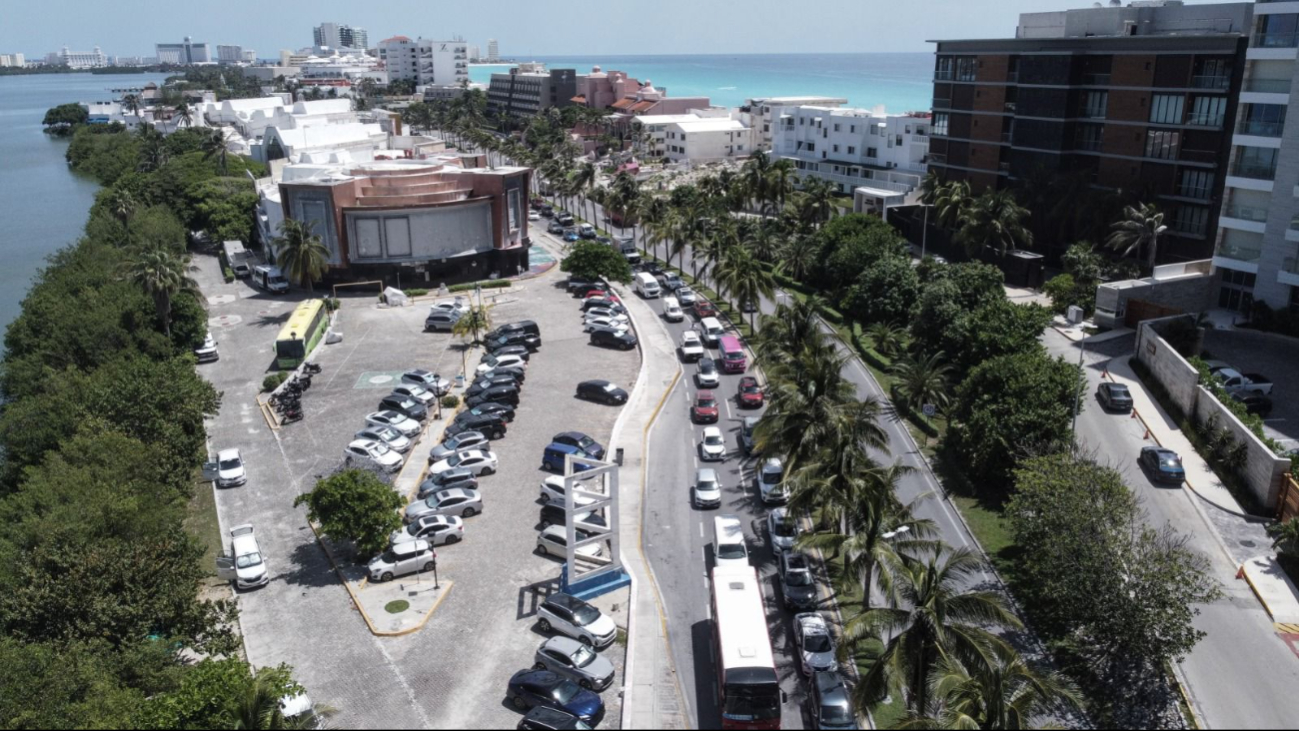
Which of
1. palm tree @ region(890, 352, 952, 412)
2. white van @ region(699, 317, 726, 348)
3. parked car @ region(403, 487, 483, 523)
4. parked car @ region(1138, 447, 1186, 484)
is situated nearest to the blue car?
parked car @ region(403, 487, 483, 523)

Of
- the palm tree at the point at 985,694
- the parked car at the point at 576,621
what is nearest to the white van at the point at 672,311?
the parked car at the point at 576,621

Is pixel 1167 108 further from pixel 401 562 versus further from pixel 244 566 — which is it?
pixel 244 566

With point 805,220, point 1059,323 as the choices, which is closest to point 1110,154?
point 1059,323

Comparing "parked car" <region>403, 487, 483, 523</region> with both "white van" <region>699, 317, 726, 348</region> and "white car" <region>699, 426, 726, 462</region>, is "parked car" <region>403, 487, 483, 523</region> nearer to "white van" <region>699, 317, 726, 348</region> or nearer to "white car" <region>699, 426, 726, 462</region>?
"white car" <region>699, 426, 726, 462</region>

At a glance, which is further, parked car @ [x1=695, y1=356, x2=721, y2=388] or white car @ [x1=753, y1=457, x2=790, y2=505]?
parked car @ [x1=695, y1=356, x2=721, y2=388]

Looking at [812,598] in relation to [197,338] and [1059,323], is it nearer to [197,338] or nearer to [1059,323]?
[1059,323]

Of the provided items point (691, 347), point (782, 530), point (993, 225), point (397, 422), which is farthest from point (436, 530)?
point (993, 225)
